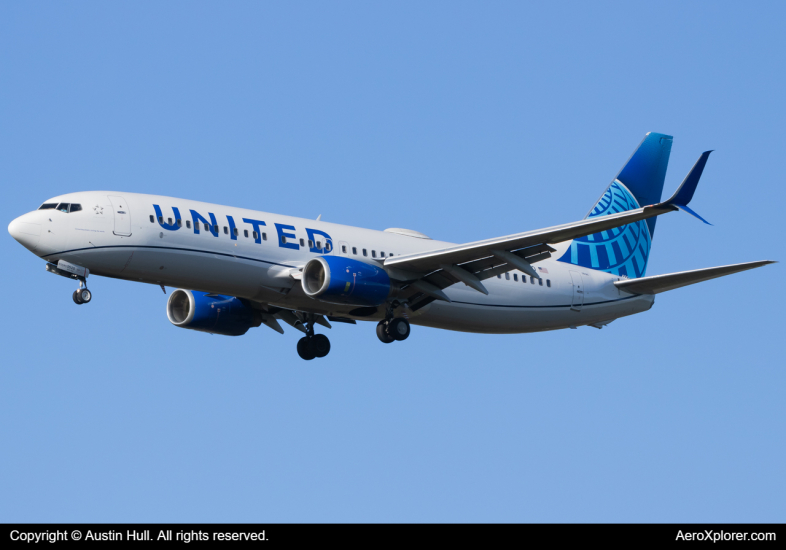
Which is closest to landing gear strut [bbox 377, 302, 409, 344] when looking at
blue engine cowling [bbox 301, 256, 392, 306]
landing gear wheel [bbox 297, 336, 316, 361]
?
blue engine cowling [bbox 301, 256, 392, 306]

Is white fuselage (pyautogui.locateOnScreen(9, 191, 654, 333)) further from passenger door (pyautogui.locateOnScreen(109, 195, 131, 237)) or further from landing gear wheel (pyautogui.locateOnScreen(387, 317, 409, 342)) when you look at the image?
landing gear wheel (pyautogui.locateOnScreen(387, 317, 409, 342))

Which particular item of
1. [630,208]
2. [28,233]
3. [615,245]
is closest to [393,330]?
[28,233]

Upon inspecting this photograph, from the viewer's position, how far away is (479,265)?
3794cm

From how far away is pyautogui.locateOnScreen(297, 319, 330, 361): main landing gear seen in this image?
41.7 meters

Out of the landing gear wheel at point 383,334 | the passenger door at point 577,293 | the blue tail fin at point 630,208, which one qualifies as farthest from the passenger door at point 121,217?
the blue tail fin at point 630,208

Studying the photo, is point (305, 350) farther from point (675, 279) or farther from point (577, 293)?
point (675, 279)

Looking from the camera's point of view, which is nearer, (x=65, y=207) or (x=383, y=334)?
(x=65, y=207)

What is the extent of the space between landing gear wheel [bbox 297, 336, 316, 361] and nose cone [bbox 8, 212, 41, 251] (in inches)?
469

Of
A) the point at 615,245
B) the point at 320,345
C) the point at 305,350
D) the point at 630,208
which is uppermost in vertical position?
the point at 630,208

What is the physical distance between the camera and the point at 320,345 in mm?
41812

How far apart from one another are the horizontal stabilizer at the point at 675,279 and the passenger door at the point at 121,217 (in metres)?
19.9

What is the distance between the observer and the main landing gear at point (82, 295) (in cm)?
3338

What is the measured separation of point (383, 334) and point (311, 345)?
164 inches
